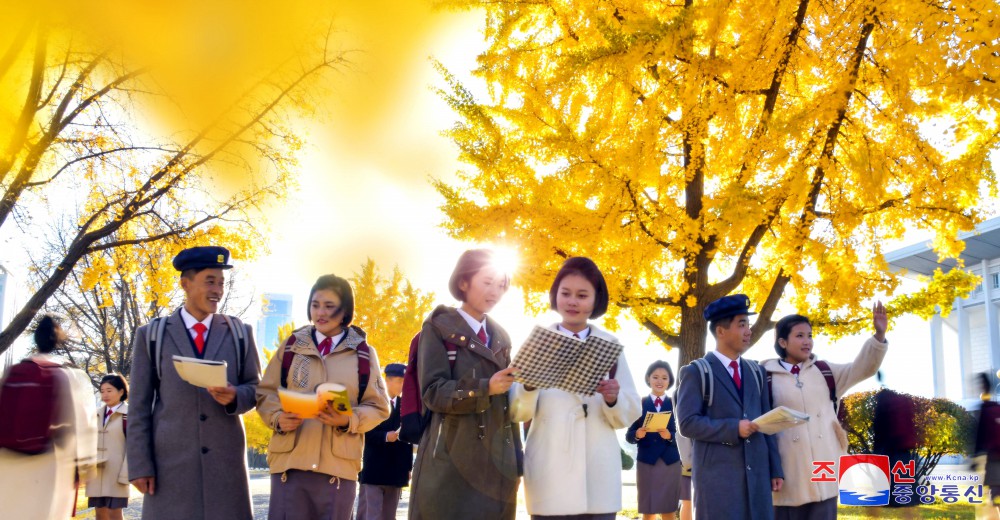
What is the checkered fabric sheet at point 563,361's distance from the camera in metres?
3.51

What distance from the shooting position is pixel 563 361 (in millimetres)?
3592

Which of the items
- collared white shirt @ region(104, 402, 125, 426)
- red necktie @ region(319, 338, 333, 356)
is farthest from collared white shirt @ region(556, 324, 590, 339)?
collared white shirt @ region(104, 402, 125, 426)

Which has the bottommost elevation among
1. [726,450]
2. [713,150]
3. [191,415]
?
[726,450]

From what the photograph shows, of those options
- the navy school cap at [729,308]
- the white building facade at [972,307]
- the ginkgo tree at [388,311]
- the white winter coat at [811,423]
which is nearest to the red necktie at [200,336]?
the navy school cap at [729,308]

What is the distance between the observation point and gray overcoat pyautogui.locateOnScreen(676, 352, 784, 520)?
4.67 metres

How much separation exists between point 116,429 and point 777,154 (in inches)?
283

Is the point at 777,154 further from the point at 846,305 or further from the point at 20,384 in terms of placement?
the point at 20,384

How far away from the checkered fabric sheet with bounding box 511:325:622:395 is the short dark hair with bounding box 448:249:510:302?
0.56m

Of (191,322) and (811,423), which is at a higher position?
(191,322)

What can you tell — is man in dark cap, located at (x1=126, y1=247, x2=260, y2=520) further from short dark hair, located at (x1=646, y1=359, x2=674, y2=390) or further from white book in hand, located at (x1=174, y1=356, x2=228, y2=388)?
short dark hair, located at (x1=646, y1=359, x2=674, y2=390)

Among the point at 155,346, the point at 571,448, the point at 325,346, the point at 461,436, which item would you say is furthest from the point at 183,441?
the point at 571,448

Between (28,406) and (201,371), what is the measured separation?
4.64 ft

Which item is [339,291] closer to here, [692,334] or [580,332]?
[580,332]

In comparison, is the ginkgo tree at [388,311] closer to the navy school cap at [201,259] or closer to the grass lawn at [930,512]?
the grass lawn at [930,512]
